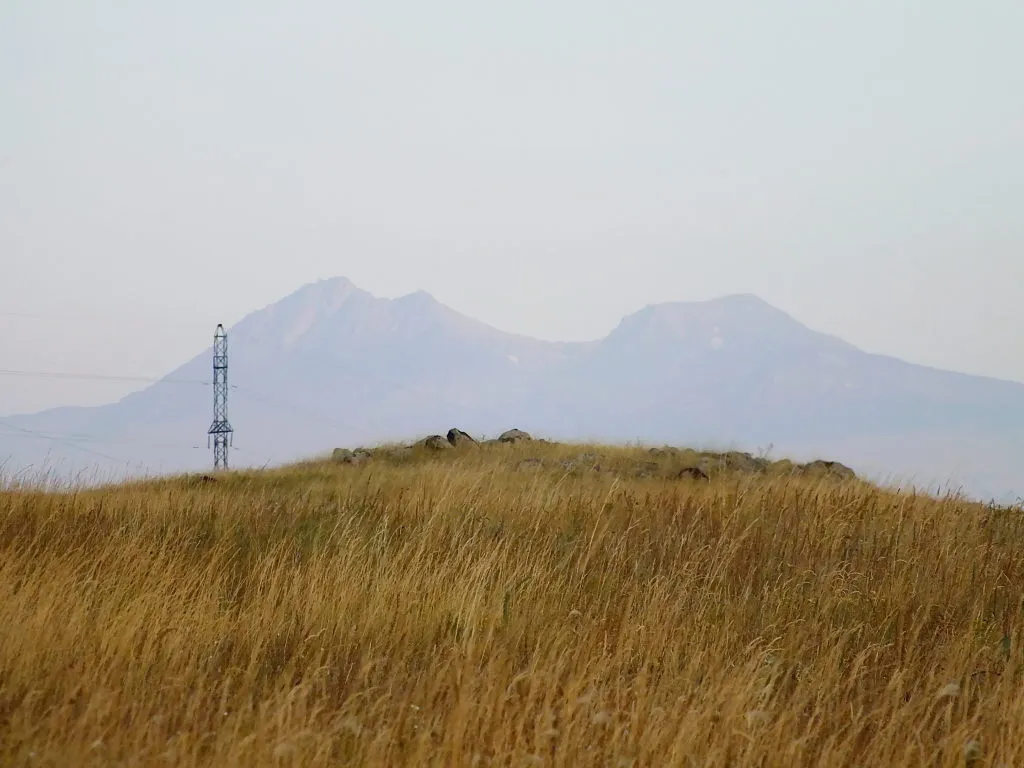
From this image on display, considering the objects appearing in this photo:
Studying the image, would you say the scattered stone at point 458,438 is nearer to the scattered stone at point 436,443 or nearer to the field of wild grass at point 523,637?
the scattered stone at point 436,443

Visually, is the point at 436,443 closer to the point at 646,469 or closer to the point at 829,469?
the point at 646,469

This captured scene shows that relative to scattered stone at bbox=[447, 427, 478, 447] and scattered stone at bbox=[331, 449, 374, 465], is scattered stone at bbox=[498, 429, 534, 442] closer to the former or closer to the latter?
scattered stone at bbox=[447, 427, 478, 447]

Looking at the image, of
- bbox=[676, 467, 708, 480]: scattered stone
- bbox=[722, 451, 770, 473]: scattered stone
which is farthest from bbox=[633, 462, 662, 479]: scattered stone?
bbox=[722, 451, 770, 473]: scattered stone

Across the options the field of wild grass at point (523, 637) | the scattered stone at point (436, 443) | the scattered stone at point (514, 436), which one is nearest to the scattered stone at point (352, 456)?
the scattered stone at point (436, 443)

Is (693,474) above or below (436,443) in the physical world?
below

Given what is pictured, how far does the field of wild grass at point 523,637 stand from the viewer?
3.60m

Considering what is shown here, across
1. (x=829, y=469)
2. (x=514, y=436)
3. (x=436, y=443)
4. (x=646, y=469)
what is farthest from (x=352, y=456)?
(x=829, y=469)

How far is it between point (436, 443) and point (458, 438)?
0.82 meters

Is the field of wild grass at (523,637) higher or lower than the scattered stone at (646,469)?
lower

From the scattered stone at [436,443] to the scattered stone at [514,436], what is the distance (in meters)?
1.45

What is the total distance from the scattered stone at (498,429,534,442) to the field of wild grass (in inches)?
493

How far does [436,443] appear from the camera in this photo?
69.8 feet

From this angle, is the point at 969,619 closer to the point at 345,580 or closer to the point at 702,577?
the point at 702,577

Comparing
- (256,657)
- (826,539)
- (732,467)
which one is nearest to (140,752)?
(256,657)
